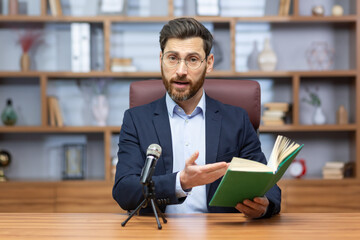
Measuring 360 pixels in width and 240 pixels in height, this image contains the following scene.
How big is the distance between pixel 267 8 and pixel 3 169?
2.36m

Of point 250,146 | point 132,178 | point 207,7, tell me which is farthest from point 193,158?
point 207,7

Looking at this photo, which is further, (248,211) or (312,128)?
(312,128)

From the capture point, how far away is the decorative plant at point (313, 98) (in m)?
3.71

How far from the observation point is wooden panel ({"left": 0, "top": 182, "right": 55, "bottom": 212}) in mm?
3398

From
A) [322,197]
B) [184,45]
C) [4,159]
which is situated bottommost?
[322,197]

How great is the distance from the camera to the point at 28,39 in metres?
3.74

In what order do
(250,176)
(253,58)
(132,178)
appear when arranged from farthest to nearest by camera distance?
(253,58), (132,178), (250,176)

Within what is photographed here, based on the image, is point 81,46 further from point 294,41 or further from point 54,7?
point 294,41

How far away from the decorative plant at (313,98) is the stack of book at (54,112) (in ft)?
6.04

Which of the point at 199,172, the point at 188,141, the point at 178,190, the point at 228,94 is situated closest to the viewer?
the point at 199,172

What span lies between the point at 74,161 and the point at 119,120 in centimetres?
46

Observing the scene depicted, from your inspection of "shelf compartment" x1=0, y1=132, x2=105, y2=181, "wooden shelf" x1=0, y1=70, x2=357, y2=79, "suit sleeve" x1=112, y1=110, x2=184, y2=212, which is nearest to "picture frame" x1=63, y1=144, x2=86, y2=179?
"shelf compartment" x1=0, y1=132, x2=105, y2=181

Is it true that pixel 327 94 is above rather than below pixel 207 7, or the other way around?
below

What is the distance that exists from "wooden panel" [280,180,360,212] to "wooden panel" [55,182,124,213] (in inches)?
47.6
